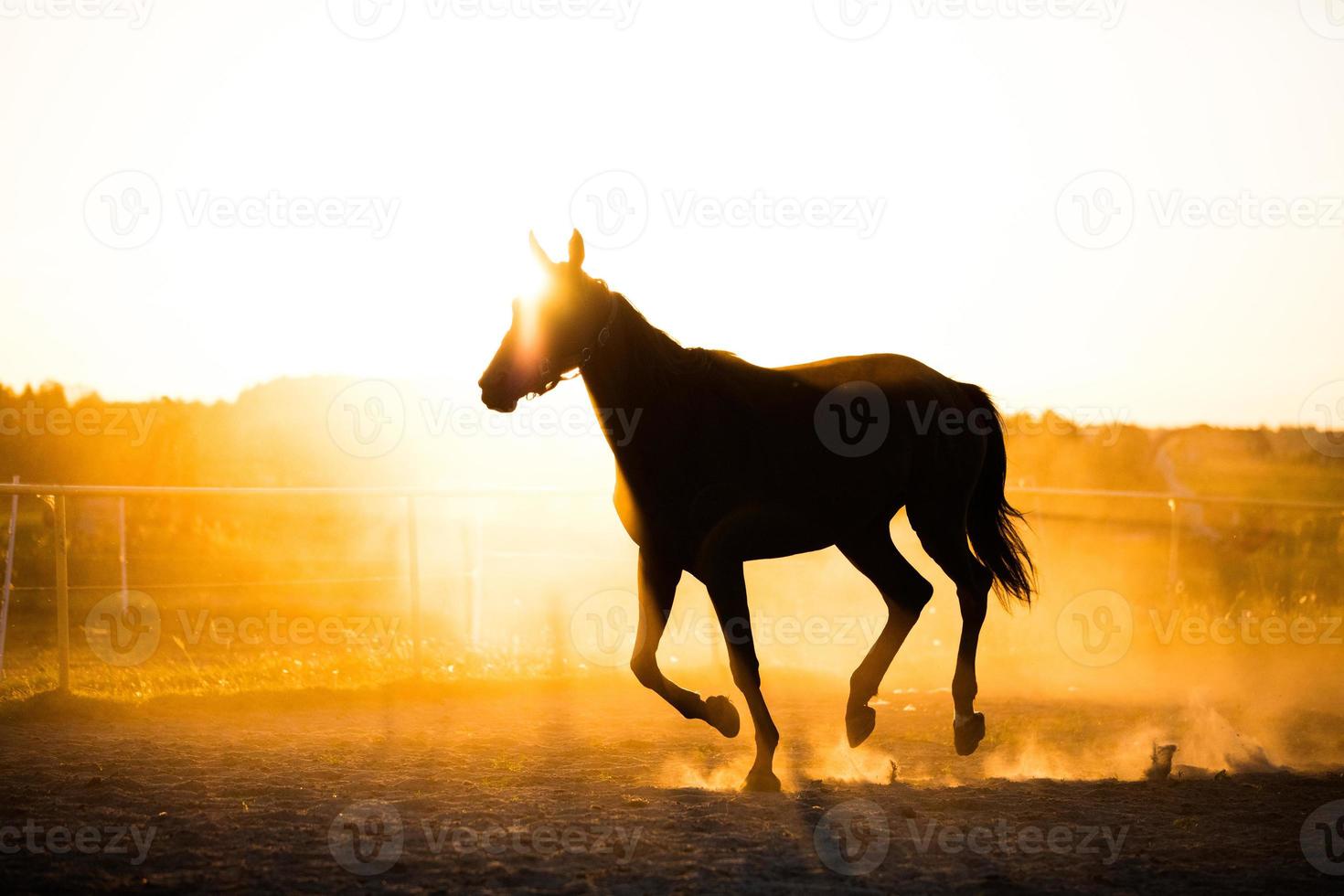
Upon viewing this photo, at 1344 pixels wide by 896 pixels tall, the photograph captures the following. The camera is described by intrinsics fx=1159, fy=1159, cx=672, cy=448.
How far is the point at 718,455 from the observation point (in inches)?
220

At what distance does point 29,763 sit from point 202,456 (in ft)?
60.0

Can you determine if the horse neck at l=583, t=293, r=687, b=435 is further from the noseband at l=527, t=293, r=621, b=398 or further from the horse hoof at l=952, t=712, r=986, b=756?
the horse hoof at l=952, t=712, r=986, b=756

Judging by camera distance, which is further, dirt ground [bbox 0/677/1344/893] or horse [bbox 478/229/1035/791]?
horse [bbox 478/229/1035/791]

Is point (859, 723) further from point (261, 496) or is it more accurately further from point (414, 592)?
point (261, 496)

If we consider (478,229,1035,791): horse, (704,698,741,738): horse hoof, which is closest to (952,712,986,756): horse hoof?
(478,229,1035,791): horse

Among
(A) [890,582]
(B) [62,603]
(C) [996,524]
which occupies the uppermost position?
(C) [996,524]

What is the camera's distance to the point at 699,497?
5.50 m

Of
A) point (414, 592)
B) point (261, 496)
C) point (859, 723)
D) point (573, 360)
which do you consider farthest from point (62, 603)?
point (859, 723)

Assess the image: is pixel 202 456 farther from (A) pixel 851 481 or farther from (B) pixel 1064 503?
(A) pixel 851 481

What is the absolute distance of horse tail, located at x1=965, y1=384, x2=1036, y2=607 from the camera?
7059 mm

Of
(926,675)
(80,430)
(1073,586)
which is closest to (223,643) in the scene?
(926,675)

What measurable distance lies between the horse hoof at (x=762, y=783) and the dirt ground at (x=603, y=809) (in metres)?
0.11

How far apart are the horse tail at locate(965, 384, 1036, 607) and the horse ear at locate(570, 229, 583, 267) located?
2.89 m

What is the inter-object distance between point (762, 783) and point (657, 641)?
0.83 meters
